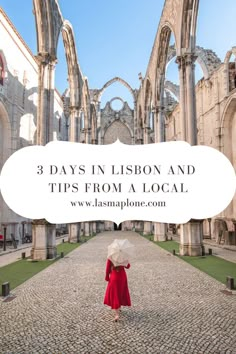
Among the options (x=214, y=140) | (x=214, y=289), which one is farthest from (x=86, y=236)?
(x=214, y=289)

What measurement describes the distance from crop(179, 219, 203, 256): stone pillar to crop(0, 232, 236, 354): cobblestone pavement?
3462 mm

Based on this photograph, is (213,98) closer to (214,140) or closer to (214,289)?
(214,140)

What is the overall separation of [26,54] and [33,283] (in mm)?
18115

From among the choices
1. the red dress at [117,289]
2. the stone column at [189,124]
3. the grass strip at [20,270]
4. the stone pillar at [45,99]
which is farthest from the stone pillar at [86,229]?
the red dress at [117,289]

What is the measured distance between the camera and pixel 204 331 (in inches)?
167

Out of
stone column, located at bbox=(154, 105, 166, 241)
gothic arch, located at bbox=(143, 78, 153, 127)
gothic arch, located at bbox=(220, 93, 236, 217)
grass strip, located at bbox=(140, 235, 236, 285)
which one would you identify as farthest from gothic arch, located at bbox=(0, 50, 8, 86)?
grass strip, located at bbox=(140, 235, 236, 285)

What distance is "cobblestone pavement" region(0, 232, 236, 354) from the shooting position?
149 inches

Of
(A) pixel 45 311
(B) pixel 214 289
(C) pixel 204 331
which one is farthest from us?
(B) pixel 214 289

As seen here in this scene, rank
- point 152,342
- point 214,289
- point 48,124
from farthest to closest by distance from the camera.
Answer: point 48,124 → point 214,289 → point 152,342

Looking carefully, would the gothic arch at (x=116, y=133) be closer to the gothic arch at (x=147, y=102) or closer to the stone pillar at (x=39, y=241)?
the gothic arch at (x=147, y=102)

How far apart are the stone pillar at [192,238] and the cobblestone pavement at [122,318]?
3462 millimetres

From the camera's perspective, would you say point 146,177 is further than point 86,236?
No

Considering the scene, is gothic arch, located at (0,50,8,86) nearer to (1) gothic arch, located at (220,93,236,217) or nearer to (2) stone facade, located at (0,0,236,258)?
(2) stone facade, located at (0,0,236,258)

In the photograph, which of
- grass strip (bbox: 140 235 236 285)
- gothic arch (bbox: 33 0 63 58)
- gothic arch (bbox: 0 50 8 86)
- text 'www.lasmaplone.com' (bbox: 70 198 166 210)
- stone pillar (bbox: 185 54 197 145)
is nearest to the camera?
grass strip (bbox: 140 235 236 285)
